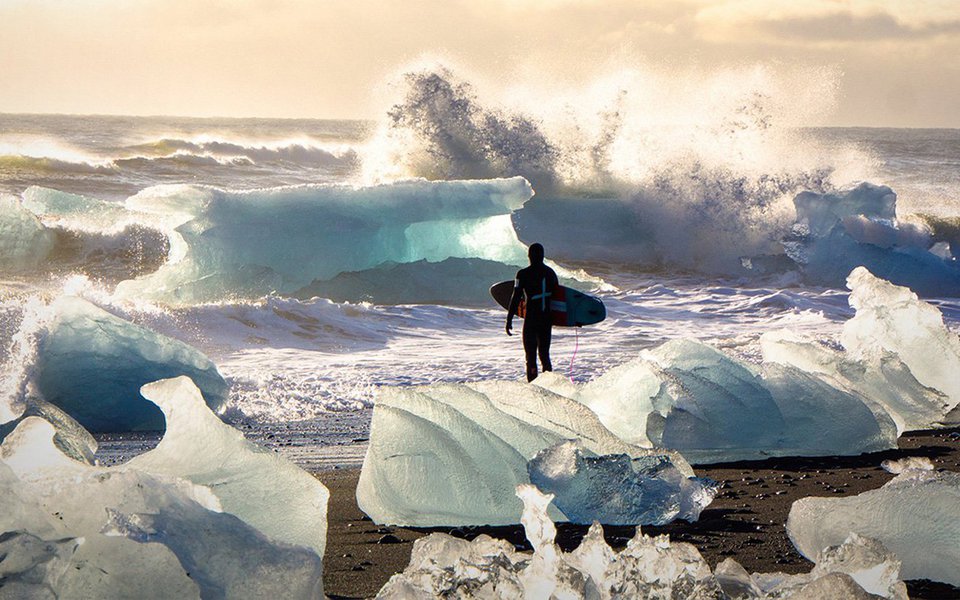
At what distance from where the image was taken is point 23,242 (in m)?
16.8

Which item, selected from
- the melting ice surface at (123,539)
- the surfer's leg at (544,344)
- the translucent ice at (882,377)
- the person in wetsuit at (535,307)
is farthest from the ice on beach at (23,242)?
the melting ice surface at (123,539)

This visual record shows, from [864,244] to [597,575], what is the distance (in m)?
18.3

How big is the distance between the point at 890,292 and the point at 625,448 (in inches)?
144

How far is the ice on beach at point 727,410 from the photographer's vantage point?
5.53m

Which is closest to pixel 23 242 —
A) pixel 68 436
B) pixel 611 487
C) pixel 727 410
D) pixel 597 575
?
pixel 727 410

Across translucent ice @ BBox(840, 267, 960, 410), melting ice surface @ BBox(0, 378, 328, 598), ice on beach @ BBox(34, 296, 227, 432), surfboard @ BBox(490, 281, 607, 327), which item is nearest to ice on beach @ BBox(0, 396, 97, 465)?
melting ice surface @ BBox(0, 378, 328, 598)

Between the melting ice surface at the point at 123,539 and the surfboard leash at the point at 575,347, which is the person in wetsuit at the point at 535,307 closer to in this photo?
the surfboard leash at the point at 575,347

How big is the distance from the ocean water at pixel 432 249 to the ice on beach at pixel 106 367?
0.19 metres

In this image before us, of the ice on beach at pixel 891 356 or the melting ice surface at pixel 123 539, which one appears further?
the ice on beach at pixel 891 356

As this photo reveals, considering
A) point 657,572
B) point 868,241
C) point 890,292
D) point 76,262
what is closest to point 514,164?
point 868,241

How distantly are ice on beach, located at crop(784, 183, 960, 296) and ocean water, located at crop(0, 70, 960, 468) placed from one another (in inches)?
14.7

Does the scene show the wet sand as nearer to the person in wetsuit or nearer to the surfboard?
the person in wetsuit

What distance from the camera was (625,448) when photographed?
4.41m

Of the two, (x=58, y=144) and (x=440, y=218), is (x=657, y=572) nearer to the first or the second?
(x=440, y=218)
